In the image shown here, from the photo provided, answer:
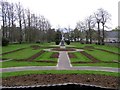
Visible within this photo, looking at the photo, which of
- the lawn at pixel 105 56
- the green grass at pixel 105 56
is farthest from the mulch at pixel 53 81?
the green grass at pixel 105 56

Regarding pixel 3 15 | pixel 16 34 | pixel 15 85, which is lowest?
pixel 15 85

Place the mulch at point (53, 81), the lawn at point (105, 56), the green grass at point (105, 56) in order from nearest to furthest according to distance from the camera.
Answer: the mulch at point (53, 81) < the lawn at point (105, 56) < the green grass at point (105, 56)

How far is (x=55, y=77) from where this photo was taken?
520 inches

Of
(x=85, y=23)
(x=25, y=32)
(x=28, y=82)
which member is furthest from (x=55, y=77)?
(x=85, y=23)

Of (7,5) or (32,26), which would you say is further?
(32,26)

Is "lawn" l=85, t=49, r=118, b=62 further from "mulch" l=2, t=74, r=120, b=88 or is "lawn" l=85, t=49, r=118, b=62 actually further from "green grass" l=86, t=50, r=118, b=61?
"mulch" l=2, t=74, r=120, b=88

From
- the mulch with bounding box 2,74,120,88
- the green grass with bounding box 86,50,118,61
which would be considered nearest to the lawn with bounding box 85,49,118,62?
the green grass with bounding box 86,50,118,61

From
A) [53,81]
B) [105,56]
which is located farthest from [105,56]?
[53,81]

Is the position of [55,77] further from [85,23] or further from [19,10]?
[85,23]

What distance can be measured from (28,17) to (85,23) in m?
27.1

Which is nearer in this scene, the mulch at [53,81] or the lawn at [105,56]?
the mulch at [53,81]

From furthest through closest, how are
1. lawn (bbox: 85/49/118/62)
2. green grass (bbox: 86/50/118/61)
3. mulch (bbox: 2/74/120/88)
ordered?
green grass (bbox: 86/50/118/61), lawn (bbox: 85/49/118/62), mulch (bbox: 2/74/120/88)

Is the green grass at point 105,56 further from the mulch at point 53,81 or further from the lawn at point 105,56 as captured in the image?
the mulch at point 53,81

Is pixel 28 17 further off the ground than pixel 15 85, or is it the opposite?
pixel 28 17
